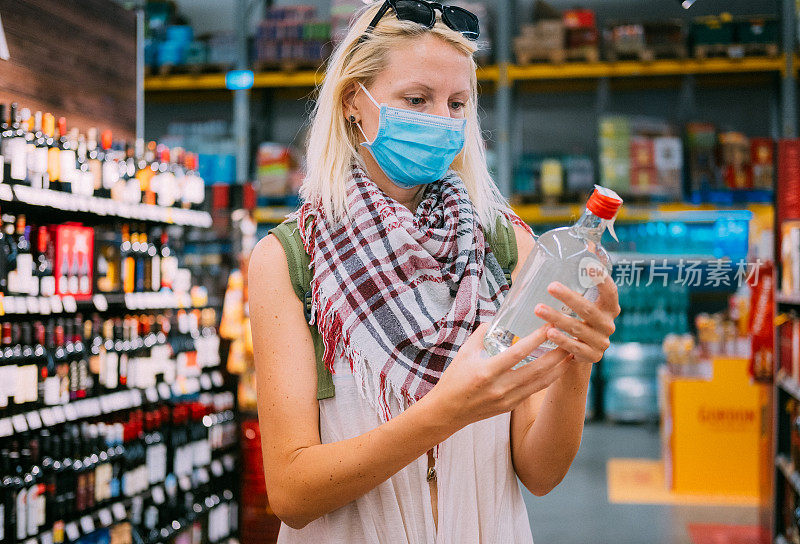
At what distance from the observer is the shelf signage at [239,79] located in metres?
7.32

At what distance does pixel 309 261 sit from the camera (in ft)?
4.30

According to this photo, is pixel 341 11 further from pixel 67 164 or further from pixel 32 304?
pixel 32 304

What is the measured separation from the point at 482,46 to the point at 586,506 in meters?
4.27

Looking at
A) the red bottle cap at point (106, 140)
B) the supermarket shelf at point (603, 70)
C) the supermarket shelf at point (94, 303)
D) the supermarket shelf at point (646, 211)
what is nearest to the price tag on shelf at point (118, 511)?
the supermarket shelf at point (94, 303)

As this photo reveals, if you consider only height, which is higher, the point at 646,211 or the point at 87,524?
the point at 646,211

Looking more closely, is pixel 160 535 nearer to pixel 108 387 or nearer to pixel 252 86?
pixel 108 387

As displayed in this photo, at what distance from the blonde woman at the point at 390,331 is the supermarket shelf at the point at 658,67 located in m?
5.73

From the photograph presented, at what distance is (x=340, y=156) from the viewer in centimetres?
140

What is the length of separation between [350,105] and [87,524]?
2506 millimetres

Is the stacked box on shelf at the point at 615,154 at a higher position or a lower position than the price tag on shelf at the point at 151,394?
higher

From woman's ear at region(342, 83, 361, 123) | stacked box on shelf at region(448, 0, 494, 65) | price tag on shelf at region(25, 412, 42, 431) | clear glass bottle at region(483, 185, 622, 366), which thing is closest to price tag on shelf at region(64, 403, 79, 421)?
price tag on shelf at region(25, 412, 42, 431)

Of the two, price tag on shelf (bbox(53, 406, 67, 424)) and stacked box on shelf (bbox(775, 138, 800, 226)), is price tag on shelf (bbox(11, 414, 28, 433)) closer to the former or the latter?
price tag on shelf (bbox(53, 406, 67, 424))

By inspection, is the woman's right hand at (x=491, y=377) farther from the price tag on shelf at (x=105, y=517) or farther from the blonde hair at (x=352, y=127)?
the price tag on shelf at (x=105, y=517)

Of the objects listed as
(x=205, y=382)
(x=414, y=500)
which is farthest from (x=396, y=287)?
(x=205, y=382)
